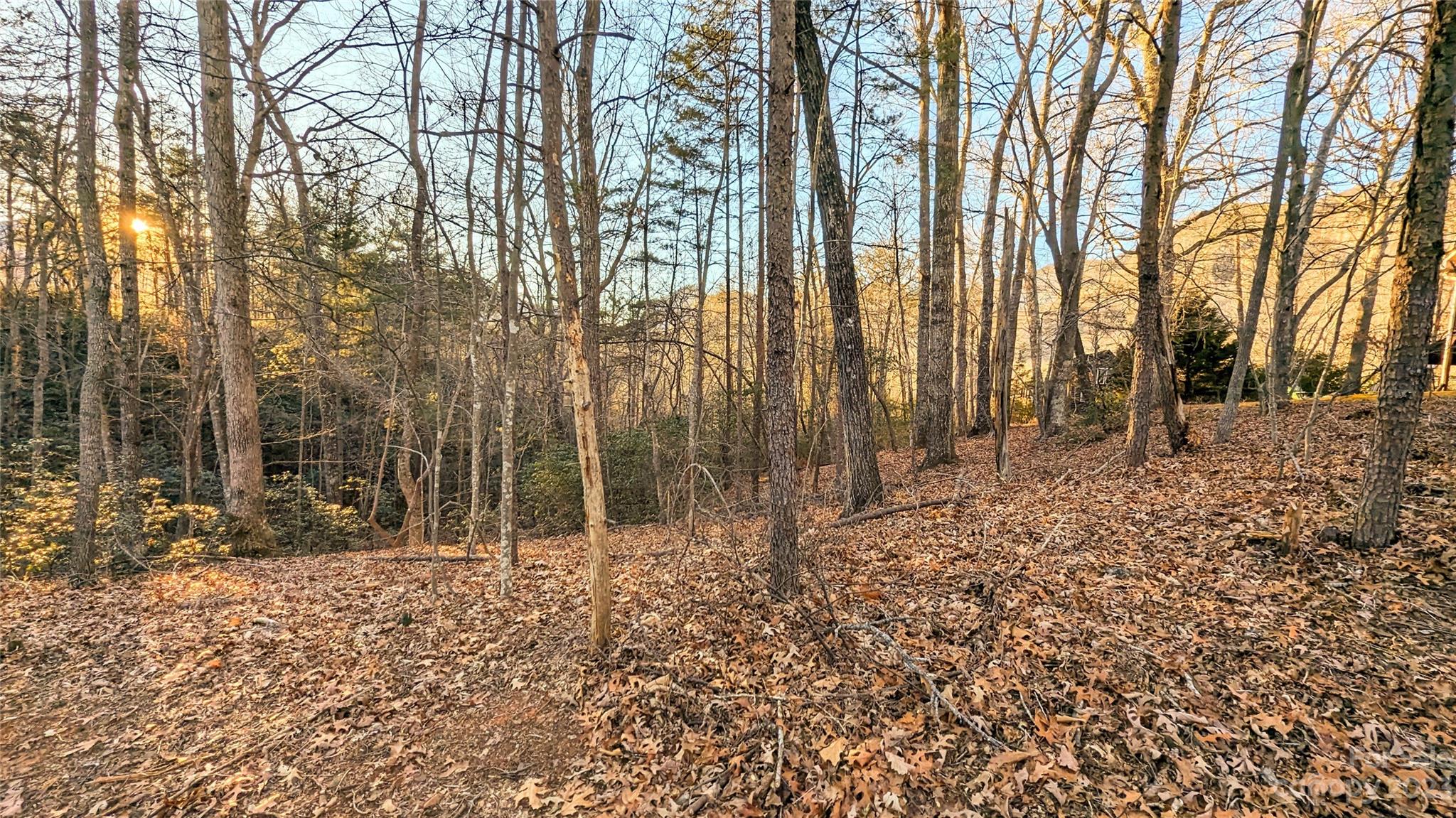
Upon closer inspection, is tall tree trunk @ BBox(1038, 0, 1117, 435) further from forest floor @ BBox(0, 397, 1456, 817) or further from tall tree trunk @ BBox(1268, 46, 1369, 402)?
forest floor @ BBox(0, 397, 1456, 817)

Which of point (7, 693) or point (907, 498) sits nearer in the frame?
point (7, 693)

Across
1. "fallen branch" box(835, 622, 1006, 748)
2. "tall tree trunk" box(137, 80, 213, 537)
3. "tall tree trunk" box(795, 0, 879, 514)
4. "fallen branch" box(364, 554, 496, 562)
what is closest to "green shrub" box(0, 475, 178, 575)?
"tall tree trunk" box(137, 80, 213, 537)

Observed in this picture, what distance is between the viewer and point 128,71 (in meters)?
7.03

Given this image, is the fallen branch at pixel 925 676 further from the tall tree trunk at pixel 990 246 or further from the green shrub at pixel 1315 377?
the green shrub at pixel 1315 377

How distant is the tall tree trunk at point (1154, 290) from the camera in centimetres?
637

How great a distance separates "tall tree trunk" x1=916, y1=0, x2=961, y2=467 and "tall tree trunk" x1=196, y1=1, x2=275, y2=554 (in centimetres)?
1052

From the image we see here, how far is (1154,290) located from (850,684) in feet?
21.6

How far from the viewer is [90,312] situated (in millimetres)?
6445

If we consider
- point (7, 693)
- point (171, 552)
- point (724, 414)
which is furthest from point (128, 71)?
point (724, 414)

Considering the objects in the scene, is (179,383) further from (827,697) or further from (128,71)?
(827,697)

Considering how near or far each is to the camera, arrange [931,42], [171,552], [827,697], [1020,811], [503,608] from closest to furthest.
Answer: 1. [1020,811]
2. [827,697]
3. [503,608]
4. [931,42]
5. [171,552]

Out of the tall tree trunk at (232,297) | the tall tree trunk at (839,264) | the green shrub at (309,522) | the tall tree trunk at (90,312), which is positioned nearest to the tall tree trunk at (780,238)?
the tall tree trunk at (839,264)

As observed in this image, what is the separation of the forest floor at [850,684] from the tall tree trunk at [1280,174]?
189 cm

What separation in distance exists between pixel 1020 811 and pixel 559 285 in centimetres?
417
